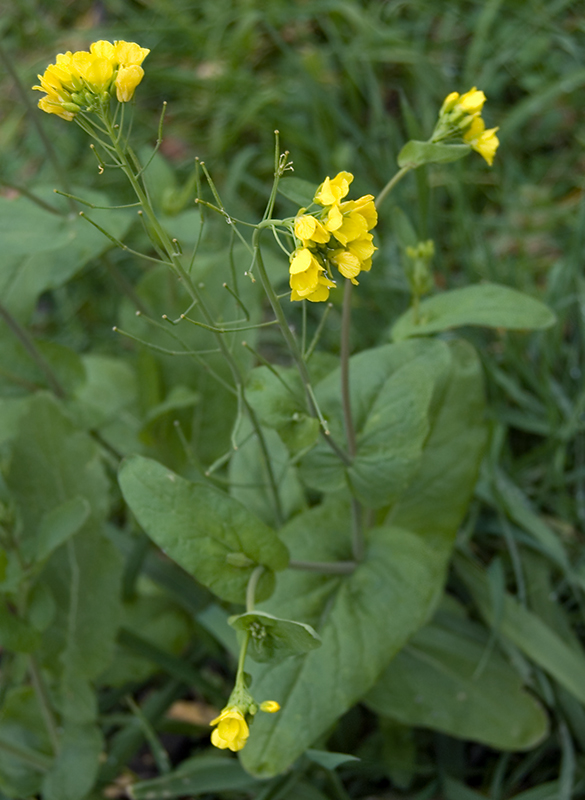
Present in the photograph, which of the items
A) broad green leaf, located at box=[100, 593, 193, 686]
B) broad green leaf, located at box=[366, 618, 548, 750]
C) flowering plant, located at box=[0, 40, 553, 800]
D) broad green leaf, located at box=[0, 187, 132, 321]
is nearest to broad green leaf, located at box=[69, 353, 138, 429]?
flowering plant, located at box=[0, 40, 553, 800]

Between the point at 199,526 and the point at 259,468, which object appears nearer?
the point at 199,526

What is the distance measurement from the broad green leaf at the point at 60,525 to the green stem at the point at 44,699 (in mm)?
351

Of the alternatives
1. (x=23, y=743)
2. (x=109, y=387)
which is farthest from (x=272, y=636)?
(x=109, y=387)

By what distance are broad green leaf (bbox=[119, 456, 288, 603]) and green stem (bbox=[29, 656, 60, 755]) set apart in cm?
81

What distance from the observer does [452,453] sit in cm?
193

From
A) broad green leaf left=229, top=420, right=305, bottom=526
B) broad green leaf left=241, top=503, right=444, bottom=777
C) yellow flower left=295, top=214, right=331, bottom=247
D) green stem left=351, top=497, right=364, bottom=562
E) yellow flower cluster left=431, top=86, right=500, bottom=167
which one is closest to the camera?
yellow flower left=295, top=214, right=331, bottom=247

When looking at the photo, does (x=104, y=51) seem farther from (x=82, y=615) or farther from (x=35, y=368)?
(x=82, y=615)

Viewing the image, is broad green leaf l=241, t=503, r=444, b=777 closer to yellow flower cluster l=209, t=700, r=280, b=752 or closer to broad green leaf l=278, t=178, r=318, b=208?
yellow flower cluster l=209, t=700, r=280, b=752

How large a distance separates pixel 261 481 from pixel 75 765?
88 centimetres

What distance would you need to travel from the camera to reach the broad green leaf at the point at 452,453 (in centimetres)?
190

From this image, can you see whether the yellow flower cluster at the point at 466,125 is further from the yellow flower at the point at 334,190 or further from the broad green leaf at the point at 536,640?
the broad green leaf at the point at 536,640

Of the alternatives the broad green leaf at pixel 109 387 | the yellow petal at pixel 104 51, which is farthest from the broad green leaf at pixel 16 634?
the yellow petal at pixel 104 51

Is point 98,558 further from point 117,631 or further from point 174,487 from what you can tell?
point 174,487

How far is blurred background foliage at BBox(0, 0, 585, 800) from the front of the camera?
198 centimetres
